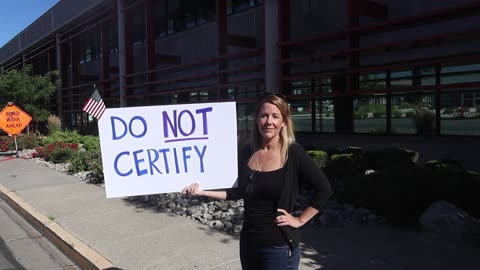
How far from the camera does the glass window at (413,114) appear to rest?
10680 millimetres

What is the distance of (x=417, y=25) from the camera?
35.0 ft

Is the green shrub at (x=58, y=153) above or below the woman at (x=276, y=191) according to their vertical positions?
below

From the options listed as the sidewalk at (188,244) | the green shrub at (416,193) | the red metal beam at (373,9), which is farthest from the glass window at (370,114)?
the sidewalk at (188,244)

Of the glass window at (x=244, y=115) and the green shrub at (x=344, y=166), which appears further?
the glass window at (x=244, y=115)

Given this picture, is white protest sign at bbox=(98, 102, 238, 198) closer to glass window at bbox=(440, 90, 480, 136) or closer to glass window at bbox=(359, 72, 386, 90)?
glass window at bbox=(440, 90, 480, 136)

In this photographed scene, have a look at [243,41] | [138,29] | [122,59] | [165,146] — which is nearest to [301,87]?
[243,41]

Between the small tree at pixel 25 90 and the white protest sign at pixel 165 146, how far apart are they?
23259mm

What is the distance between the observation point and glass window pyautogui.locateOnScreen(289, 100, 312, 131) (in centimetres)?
1375

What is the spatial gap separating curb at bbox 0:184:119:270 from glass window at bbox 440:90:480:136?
8299 mm

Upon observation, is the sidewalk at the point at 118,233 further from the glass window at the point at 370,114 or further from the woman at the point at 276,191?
the glass window at the point at 370,114

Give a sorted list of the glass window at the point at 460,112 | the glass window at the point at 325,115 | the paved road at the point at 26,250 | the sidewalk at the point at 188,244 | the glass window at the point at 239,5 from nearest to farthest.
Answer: the sidewalk at the point at 188,244 < the paved road at the point at 26,250 < the glass window at the point at 460,112 < the glass window at the point at 325,115 < the glass window at the point at 239,5

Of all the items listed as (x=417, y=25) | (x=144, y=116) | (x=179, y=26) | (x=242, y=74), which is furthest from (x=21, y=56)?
(x=144, y=116)

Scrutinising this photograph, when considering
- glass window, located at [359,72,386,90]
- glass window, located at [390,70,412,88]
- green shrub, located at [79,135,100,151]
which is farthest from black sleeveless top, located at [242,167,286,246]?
green shrub, located at [79,135,100,151]

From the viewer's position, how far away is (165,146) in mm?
3312
